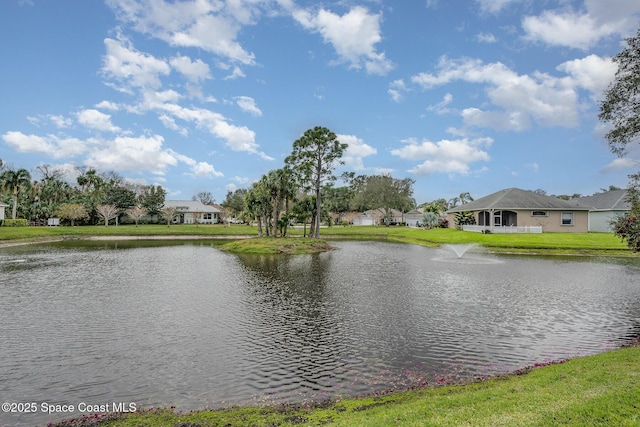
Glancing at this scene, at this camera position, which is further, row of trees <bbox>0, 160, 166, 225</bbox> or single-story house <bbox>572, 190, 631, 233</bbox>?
row of trees <bbox>0, 160, 166, 225</bbox>

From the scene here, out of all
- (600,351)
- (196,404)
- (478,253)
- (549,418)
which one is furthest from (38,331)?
(478,253)

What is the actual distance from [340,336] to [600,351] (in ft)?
24.4

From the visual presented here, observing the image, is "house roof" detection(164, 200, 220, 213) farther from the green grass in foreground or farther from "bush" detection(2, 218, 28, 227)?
the green grass in foreground

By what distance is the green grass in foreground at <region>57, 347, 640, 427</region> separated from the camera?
5.69 meters

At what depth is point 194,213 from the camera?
10319 cm

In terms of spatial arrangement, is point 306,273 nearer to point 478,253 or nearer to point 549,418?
point 549,418

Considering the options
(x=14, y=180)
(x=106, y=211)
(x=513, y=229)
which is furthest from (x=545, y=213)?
(x=14, y=180)

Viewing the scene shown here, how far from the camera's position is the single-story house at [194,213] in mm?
102688

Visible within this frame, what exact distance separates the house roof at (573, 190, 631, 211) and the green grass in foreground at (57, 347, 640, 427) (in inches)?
2244

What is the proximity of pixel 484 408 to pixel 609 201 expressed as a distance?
6516 cm

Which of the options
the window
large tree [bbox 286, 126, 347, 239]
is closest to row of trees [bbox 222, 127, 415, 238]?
large tree [bbox 286, 126, 347, 239]

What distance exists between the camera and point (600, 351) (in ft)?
34.3

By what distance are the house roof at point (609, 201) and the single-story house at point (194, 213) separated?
8655 centimetres

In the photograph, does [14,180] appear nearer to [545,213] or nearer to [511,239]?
[511,239]
